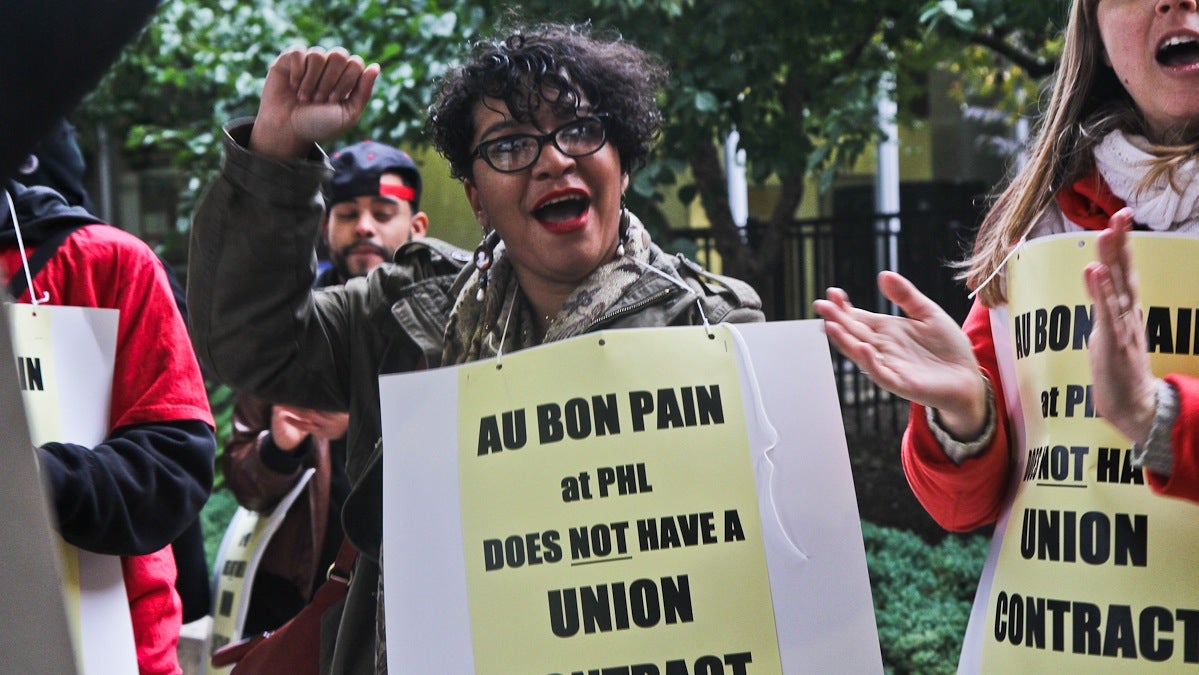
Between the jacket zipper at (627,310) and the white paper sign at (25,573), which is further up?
the jacket zipper at (627,310)

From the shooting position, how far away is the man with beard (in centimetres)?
388

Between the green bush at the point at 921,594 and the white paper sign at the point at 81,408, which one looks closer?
the white paper sign at the point at 81,408

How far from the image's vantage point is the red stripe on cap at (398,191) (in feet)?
14.9

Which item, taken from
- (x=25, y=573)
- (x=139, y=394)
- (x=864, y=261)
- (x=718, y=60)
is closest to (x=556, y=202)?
(x=139, y=394)

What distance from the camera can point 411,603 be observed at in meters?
2.13

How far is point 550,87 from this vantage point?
7.75ft

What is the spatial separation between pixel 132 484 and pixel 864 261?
253 inches

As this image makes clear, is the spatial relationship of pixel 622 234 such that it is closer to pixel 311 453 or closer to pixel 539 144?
pixel 539 144

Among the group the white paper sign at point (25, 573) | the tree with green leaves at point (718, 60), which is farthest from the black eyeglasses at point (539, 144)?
the tree with green leaves at point (718, 60)

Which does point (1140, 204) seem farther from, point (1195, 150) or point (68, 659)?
point (68, 659)

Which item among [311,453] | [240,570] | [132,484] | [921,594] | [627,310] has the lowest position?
[921,594]

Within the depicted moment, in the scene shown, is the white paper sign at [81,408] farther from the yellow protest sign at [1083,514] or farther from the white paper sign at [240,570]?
the yellow protest sign at [1083,514]

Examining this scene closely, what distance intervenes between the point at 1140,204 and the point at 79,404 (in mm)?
2033

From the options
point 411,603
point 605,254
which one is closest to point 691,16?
point 605,254
